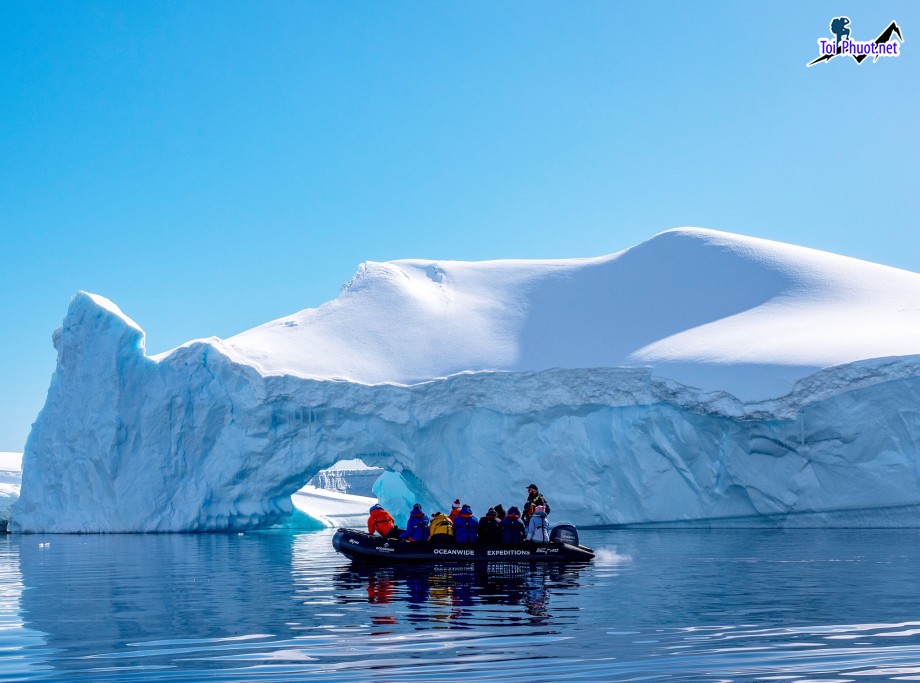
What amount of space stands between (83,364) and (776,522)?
24854 mm

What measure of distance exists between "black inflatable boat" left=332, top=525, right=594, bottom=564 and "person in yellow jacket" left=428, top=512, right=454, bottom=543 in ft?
0.50

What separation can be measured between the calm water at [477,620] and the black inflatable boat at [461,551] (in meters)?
0.29

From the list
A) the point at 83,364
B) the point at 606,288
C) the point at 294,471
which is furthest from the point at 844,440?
the point at 83,364

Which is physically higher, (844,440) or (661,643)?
(844,440)

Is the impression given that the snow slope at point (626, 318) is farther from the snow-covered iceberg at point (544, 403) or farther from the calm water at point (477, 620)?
the calm water at point (477, 620)

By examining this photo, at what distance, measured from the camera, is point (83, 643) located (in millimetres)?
8914

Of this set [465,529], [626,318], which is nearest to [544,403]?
[626,318]

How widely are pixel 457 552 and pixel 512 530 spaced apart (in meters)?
1.11

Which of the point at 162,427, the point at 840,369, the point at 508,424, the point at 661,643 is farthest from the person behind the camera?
the point at 162,427

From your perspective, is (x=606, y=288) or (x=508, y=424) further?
(x=606, y=288)

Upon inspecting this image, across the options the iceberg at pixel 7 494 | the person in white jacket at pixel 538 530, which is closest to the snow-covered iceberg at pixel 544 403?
the iceberg at pixel 7 494

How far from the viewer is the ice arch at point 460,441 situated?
2773cm

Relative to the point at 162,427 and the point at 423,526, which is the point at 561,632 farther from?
the point at 162,427

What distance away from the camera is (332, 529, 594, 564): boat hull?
17.0 meters
